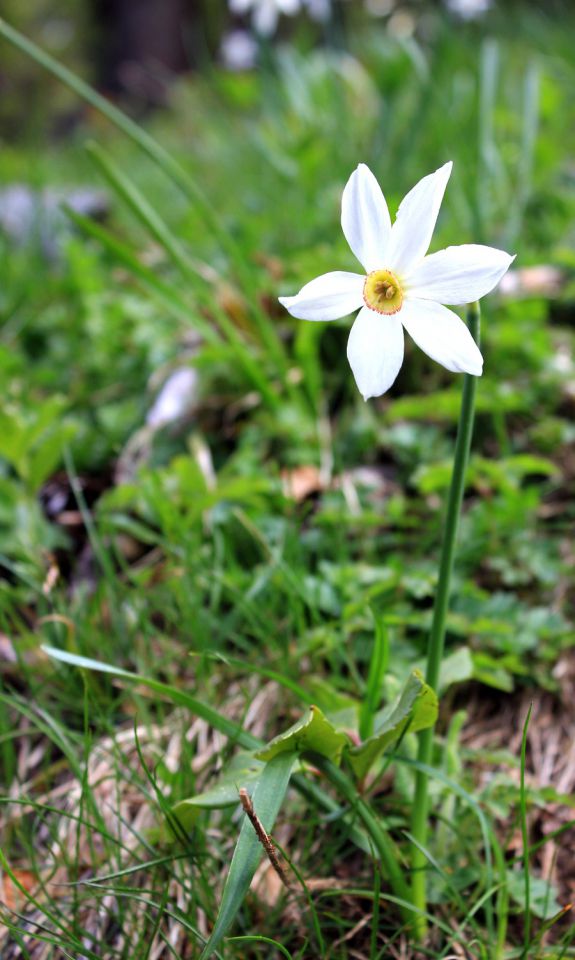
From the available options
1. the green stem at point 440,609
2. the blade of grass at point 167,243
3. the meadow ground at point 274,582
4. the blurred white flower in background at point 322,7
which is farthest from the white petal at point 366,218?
the blurred white flower in background at point 322,7

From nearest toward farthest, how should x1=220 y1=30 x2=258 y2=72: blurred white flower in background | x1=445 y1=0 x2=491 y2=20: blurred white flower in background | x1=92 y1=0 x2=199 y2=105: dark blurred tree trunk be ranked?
x1=445 y1=0 x2=491 y2=20: blurred white flower in background
x1=220 y1=30 x2=258 y2=72: blurred white flower in background
x1=92 y1=0 x2=199 y2=105: dark blurred tree trunk

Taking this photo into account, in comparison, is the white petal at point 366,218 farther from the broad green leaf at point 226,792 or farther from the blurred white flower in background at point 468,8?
the blurred white flower in background at point 468,8

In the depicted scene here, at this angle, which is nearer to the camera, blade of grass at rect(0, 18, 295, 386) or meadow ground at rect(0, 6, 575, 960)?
meadow ground at rect(0, 6, 575, 960)

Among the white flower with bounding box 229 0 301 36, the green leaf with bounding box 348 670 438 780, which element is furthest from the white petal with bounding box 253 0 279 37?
the green leaf with bounding box 348 670 438 780

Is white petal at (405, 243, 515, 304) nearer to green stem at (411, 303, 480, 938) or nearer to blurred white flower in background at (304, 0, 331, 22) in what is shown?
green stem at (411, 303, 480, 938)

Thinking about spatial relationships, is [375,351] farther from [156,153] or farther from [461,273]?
[156,153]

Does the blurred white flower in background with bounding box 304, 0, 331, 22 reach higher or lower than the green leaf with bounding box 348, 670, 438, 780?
higher

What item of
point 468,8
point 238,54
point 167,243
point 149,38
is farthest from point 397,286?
point 149,38

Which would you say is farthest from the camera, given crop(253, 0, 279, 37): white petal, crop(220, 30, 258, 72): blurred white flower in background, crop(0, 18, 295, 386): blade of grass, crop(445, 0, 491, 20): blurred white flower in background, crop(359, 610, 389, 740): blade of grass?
crop(220, 30, 258, 72): blurred white flower in background

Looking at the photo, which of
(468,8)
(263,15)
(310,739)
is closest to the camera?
(310,739)
